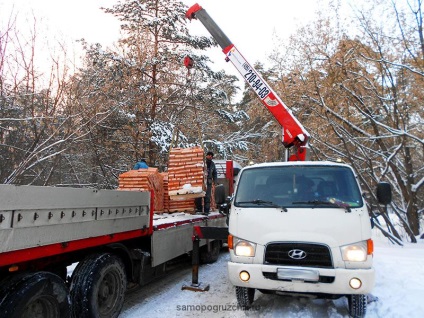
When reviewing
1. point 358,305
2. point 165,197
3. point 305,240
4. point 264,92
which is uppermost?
point 264,92

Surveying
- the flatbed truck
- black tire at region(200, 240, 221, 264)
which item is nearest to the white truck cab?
the flatbed truck

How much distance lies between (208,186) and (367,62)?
299 inches

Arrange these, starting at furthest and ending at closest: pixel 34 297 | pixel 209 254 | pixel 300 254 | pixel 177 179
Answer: pixel 209 254 < pixel 177 179 < pixel 300 254 < pixel 34 297

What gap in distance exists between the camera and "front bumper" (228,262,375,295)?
3941mm

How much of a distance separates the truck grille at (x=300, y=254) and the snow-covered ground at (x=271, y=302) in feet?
2.67

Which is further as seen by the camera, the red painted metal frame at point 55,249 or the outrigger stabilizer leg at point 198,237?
the outrigger stabilizer leg at point 198,237

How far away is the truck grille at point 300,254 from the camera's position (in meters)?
4.05

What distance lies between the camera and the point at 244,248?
439cm

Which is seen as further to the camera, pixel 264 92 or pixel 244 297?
pixel 264 92

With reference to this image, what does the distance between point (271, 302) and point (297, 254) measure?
53.1 inches

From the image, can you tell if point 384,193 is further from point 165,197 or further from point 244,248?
point 165,197

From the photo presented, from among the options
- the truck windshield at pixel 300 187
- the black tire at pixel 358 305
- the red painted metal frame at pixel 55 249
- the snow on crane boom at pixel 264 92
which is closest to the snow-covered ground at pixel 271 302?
the black tire at pixel 358 305

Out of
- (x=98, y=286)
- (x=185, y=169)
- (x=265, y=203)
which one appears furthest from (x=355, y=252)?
(x=185, y=169)

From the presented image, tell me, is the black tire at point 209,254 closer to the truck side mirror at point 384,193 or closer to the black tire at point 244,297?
the black tire at point 244,297
